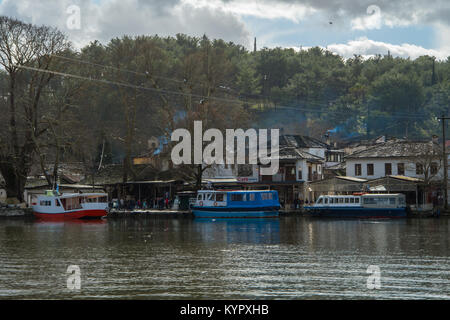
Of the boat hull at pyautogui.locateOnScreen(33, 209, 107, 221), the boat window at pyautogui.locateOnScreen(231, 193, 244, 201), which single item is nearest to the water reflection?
the boat window at pyautogui.locateOnScreen(231, 193, 244, 201)

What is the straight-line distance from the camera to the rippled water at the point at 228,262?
23453 mm

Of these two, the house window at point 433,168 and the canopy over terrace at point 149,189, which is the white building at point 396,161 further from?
the canopy over terrace at point 149,189

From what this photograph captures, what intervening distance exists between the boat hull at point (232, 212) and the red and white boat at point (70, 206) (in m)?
9.11

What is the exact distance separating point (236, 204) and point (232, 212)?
862 millimetres

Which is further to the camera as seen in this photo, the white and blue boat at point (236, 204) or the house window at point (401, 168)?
the house window at point (401, 168)

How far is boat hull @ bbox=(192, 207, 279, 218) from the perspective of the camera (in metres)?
64.1

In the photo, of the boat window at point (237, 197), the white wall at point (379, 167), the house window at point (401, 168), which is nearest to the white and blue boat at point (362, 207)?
the boat window at point (237, 197)

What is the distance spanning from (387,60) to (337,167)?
64.0 m

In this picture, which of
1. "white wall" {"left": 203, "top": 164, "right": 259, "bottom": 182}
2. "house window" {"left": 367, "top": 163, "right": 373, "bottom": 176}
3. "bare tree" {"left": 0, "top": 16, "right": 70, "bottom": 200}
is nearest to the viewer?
"bare tree" {"left": 0, "top": 16, "right": 70, "bottom": 200}

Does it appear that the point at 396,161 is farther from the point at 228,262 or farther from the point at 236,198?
→ the point at 228,262

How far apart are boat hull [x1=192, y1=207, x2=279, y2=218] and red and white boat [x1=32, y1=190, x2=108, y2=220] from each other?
9.11 metres

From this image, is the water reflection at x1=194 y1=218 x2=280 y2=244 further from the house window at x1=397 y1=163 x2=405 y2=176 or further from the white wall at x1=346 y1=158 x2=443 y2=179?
the house window at x1=397 y1=163 x2=405 y2=176
